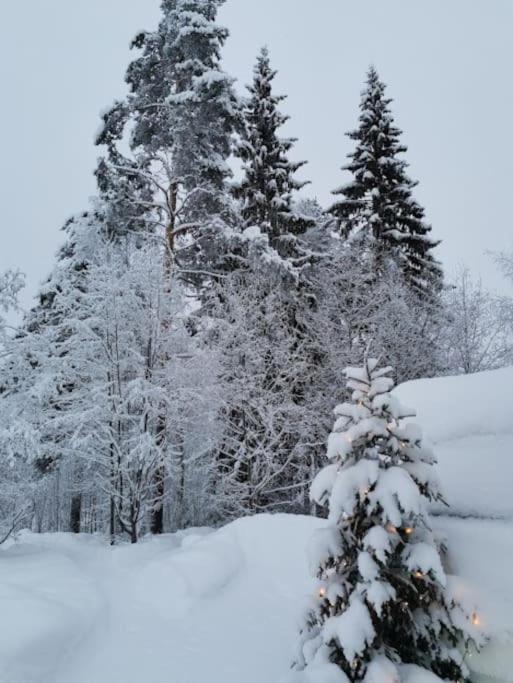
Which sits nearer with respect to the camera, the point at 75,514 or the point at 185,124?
the point at 185,124

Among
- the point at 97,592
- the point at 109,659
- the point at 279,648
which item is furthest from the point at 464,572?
the point at 97,592

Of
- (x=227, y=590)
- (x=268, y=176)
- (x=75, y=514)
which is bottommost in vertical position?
(x=75, y=514)

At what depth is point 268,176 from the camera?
17297 mm

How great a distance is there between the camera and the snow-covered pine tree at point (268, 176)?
666 inches

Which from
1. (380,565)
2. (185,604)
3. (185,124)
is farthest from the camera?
(185,124)

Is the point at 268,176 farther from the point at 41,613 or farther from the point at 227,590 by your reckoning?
the point at 41,613

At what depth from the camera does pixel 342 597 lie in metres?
3.65

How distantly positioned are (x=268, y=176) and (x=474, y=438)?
15146 millimetres

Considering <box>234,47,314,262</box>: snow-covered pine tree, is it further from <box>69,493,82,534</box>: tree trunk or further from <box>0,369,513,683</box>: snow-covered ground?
<box>69,493,82,534</box>: tree trunk

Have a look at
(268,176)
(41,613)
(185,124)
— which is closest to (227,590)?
(41,613)

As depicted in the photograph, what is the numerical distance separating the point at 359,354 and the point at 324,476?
11.9 m

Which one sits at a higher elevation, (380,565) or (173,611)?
(380,565)

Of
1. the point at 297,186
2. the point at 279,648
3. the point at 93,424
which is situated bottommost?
the point at 279,648

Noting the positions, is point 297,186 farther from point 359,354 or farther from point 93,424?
point 93,424
